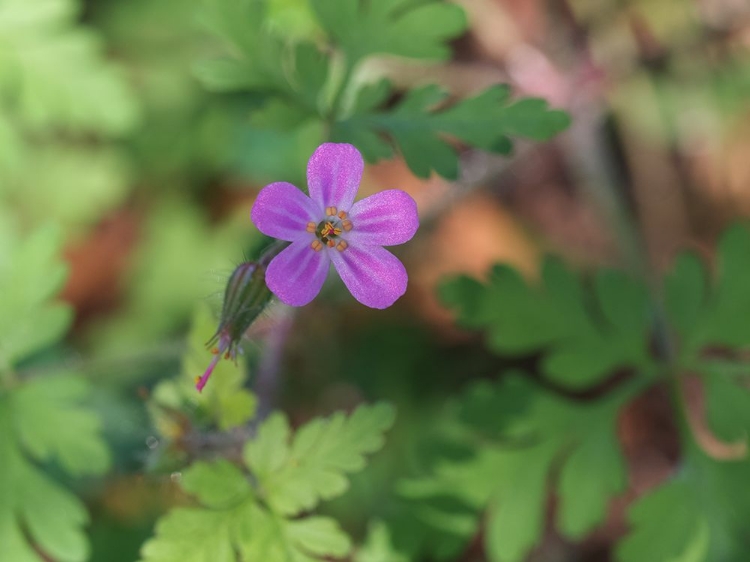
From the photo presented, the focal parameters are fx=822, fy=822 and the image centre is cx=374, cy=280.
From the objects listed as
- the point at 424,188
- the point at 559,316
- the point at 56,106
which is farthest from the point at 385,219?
the point at 424,188

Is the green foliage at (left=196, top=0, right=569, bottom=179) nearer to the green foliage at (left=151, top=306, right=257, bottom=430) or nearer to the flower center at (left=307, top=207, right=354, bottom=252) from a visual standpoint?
the flower center at (left=307, top=207, right=354, bottom=252)

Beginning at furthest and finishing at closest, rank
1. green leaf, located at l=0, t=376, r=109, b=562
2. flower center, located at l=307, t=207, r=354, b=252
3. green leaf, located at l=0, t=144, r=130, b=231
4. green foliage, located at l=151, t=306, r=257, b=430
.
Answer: green leaf, located at l=0, t=144, r=130, b=231 < green leaf, located at l=0, t=376, r=109, b=562 < green foliage, located at l=151, t=306, r=257, b=430 < flower center, located at l=307, t=207, r=354, b=252

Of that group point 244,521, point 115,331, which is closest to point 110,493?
point 115,331

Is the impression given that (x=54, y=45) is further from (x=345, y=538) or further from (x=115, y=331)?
(x=345, y=538)

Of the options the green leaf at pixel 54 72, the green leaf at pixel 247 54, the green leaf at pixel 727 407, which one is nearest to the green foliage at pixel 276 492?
the green leaf at pixel 247 54

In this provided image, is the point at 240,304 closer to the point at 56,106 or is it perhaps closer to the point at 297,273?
the point at 297,273

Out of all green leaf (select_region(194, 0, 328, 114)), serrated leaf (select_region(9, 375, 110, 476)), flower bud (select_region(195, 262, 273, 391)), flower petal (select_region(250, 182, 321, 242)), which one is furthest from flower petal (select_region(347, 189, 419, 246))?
serrated leaf (select_region(9, 375, 110, 476))
